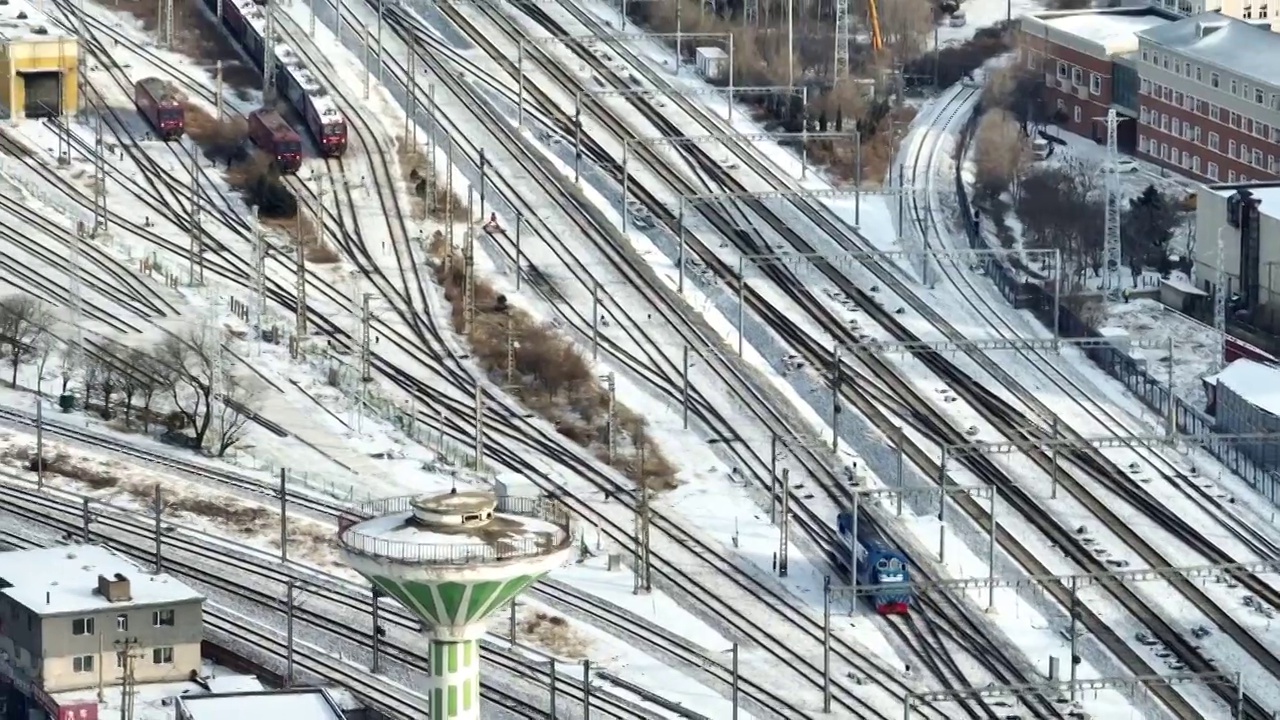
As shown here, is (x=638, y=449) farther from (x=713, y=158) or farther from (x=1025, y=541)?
(x=713, y=158)

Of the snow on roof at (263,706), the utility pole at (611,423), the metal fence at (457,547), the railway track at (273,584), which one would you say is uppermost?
the metal fence at (457,547)

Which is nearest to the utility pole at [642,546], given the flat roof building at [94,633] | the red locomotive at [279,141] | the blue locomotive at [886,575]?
the blue locomotive at [886,575]

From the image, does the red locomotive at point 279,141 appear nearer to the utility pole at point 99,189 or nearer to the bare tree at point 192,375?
the utility pole at point 99,189

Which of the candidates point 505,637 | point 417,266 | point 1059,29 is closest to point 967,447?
point 505,637

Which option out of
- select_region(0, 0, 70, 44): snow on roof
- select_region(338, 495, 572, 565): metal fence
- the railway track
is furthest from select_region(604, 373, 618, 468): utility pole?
select_region(338, 495, 572, 565): metal fence

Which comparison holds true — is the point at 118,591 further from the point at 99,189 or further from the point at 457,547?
the point at 99,189

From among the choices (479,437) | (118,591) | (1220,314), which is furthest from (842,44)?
(118,591)
